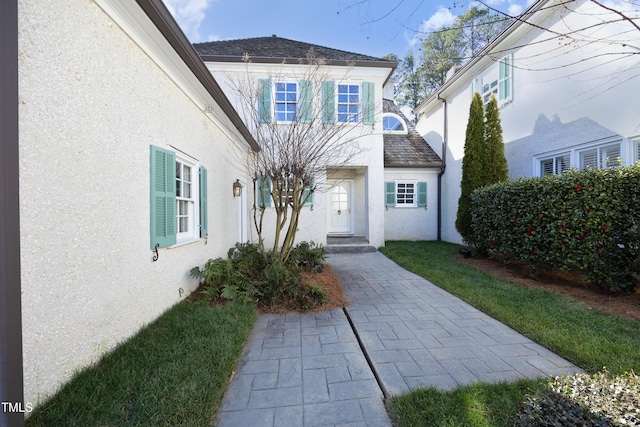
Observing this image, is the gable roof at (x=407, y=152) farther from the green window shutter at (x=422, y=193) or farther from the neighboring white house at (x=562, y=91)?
the neighboring white house at (x=562, y=91)

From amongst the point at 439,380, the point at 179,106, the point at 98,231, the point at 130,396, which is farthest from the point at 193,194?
the point at 439,380

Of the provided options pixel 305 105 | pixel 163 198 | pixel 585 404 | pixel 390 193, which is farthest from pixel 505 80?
pixel 163 198

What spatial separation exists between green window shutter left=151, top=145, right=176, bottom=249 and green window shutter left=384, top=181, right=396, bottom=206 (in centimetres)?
839

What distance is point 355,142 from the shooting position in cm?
871

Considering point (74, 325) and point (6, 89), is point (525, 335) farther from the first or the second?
point (6, 89)

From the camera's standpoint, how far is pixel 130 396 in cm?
193

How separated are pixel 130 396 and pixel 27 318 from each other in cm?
84

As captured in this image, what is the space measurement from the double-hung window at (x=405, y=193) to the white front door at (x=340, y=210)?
1541 millimetres

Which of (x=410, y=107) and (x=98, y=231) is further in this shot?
(x=410, y=107)

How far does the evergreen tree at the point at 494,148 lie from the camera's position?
25.0 feet

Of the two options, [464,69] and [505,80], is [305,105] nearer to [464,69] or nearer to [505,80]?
[505,80]

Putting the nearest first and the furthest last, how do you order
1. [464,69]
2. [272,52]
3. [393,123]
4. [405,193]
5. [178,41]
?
1. [178,41]
2. [272,52]
3. [464,69]
4. [393,123]
5. [405,193]

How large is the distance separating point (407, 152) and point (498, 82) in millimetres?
3774

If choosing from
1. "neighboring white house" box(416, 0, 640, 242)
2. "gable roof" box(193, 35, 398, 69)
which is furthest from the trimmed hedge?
"gable roof" box(193, 35, 398, 69)
